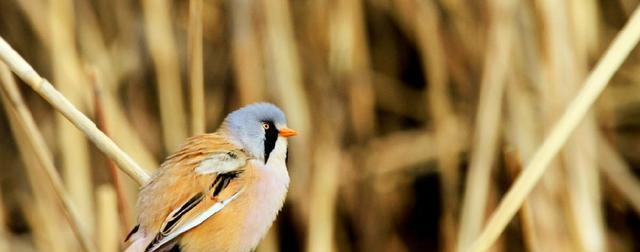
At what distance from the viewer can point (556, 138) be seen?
6.60 ft

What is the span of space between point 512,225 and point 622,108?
1.92 feet

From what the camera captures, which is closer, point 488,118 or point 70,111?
point 70,111

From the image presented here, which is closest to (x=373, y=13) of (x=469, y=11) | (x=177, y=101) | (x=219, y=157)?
(x=469, y=11)

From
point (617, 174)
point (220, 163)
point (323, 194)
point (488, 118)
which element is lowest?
point (617, 174)

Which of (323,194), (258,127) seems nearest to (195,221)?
(258,127)

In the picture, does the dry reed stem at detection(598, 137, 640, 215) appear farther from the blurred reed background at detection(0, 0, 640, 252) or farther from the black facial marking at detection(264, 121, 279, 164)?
the black facial marking at detection(264, 121, 279, 164)

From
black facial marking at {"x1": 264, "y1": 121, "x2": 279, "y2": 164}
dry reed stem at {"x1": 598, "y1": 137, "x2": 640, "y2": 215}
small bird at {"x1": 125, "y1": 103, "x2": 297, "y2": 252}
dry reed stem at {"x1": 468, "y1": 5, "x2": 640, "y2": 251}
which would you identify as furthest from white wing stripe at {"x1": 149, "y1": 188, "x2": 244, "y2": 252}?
dry reed stem at {"x1": 598, "y1": 137, "x2": 640, "y2": 215}

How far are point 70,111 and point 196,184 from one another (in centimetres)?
26

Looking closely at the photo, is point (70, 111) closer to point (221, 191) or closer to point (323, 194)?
point (221, 191)

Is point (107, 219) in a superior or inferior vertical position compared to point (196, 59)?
inferior

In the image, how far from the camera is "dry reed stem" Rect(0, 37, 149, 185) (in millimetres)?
1726

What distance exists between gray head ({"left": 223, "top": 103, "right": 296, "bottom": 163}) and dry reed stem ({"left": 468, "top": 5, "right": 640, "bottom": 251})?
0.43 meters

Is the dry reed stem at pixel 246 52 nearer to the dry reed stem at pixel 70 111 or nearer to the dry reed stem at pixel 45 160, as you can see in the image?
the dry reed stem at pixel 45 160

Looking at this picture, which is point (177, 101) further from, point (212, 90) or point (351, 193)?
point (351, 193)
